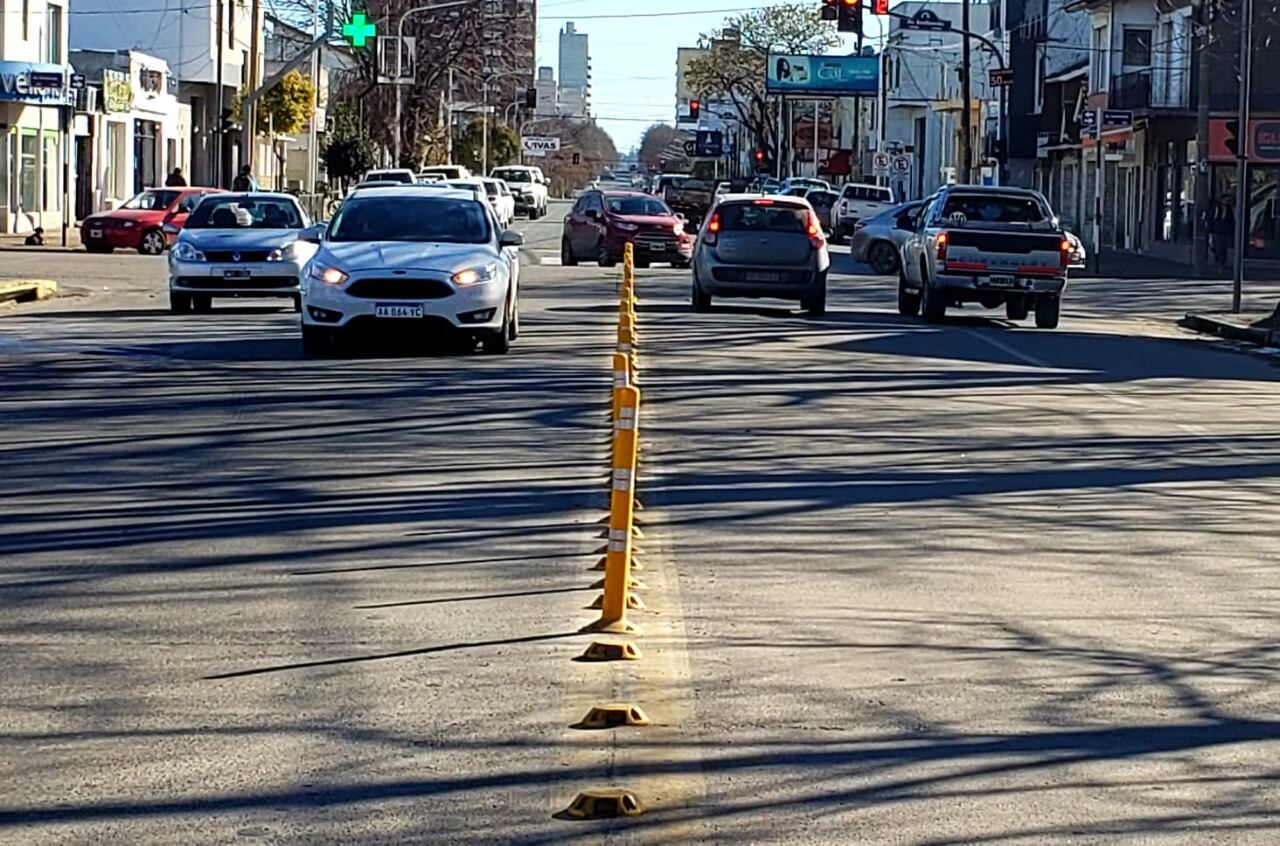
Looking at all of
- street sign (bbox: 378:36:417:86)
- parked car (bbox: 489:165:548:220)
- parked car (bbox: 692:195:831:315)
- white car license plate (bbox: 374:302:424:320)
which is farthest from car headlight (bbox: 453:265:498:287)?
parked car (bbox: 489:165:548:220)

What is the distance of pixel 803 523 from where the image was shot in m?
10.9

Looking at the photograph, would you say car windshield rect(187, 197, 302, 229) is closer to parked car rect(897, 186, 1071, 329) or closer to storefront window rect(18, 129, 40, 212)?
parked car rect(897, 186, 1071, 329)

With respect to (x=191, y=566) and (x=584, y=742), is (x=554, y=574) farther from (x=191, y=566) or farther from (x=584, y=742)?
(x=584, y=742)

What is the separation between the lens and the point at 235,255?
25266 mm

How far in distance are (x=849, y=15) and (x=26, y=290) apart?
18.4m

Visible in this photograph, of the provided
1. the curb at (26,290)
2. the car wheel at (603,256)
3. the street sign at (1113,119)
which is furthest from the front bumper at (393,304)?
the street sign at (1113,119)

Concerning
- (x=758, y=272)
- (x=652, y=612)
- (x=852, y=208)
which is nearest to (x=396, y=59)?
(x=852, y=208)

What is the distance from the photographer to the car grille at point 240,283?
25.3m

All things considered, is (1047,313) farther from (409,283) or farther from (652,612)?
(652,612)

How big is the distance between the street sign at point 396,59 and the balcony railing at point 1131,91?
86.1ft

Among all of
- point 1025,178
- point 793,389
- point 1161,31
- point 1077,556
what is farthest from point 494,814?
point 1025,178

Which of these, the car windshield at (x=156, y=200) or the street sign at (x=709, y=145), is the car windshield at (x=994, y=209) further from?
the street sign at (x=709, y=145)

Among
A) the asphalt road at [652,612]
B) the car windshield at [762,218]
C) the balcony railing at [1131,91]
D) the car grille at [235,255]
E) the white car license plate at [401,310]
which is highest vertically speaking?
the balcony railing at [1131,91]

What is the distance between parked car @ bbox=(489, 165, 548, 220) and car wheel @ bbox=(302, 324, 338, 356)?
59728 millimetres
